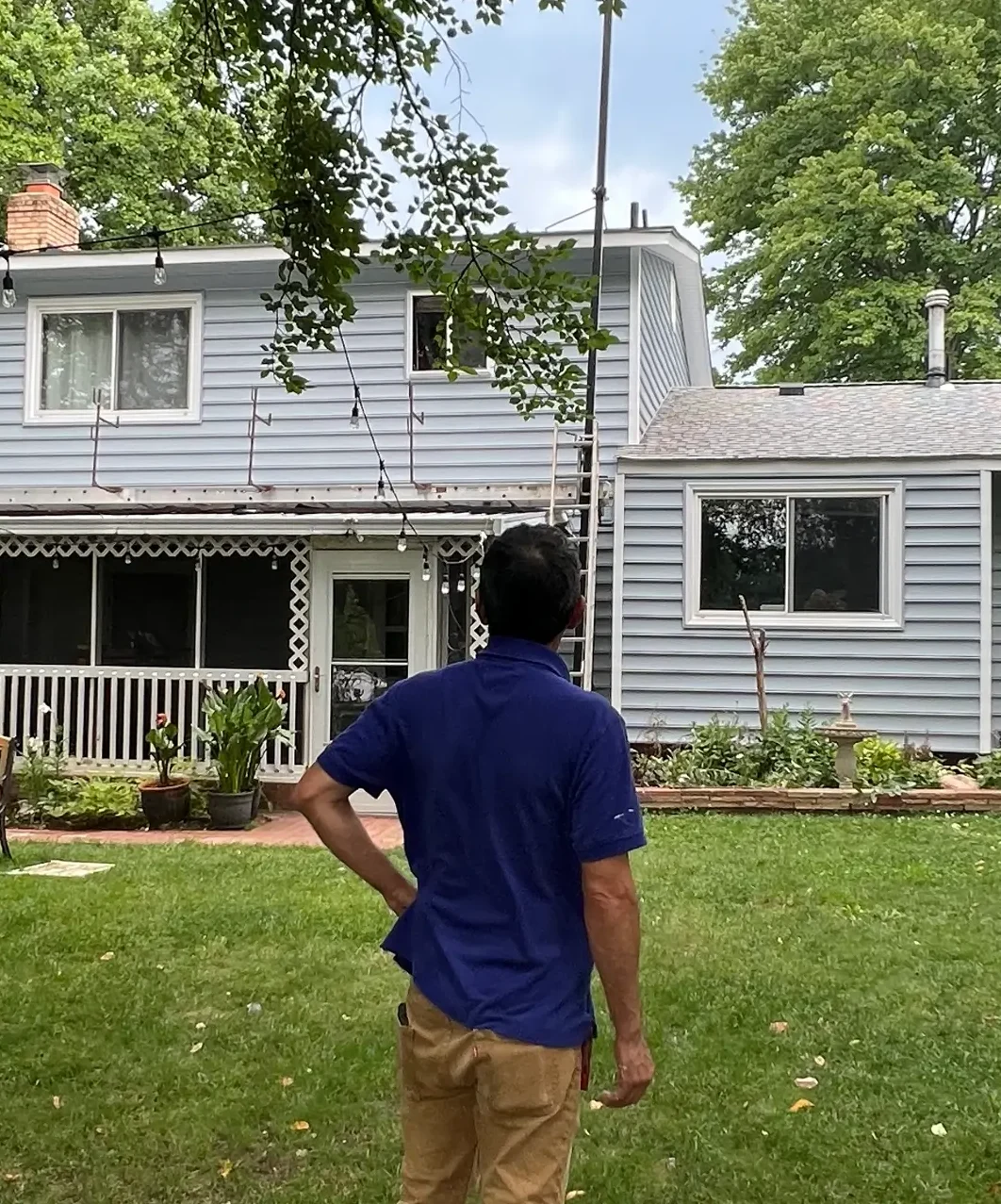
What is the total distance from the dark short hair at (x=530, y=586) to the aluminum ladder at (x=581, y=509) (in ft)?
22.7

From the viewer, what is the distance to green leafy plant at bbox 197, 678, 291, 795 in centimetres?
852

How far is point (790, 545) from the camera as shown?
10203 mm

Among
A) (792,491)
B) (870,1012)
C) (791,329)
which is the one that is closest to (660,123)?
(791,329)

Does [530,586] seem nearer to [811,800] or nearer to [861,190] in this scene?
[811,800]

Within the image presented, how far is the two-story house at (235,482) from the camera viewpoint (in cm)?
948

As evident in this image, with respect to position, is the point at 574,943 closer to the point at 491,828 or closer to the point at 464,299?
the point at 491,828

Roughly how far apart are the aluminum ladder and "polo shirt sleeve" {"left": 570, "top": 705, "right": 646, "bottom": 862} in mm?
7069

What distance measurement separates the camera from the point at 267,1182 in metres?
3.15

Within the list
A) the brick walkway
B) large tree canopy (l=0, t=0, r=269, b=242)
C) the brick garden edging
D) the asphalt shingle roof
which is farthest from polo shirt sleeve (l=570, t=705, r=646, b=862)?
large tree canopy (l=0, t=0, r=269, b=242)

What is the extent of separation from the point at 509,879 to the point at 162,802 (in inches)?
287

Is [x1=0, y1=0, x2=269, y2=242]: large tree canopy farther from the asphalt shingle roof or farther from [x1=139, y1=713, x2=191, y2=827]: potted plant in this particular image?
[x1=139, y1=713, x2=191, y2=827]: potted plant

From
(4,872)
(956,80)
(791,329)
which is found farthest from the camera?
(791,329)

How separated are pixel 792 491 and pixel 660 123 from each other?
50.9ft

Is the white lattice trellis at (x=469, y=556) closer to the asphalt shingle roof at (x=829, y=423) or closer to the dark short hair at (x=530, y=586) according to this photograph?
the asphalt shingle roof at (x=829, y=423)
